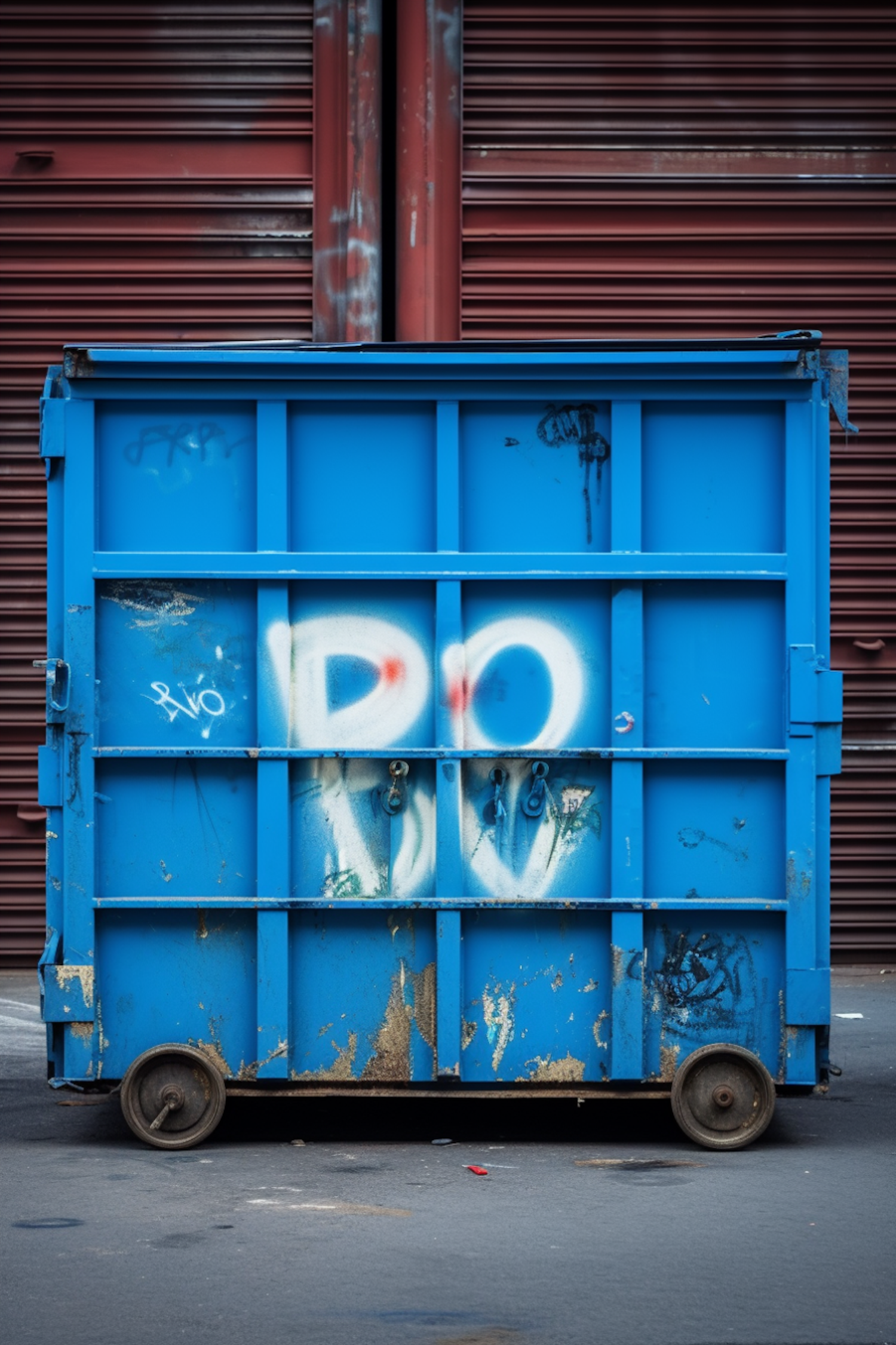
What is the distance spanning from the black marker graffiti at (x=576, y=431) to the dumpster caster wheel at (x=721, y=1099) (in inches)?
84.4

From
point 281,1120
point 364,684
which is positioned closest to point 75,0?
point 364,684

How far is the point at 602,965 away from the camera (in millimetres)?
5410

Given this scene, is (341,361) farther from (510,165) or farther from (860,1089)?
(510,165)

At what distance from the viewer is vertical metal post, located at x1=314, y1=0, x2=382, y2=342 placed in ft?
30.5

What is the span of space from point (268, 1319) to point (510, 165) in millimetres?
7420

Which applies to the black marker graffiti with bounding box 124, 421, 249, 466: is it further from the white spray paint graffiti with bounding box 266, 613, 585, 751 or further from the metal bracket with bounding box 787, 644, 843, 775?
the metal bracket with bounding box 787, 644, 843, 775

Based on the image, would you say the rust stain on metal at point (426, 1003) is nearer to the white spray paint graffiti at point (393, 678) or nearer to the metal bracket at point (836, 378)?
the white spray paint graffiti at point (393, 678)

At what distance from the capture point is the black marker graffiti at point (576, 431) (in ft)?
17.9

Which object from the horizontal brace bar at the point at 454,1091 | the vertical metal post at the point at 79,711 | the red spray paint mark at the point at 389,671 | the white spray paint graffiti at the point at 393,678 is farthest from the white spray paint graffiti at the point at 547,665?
the vertical metal post at the point at 79,711

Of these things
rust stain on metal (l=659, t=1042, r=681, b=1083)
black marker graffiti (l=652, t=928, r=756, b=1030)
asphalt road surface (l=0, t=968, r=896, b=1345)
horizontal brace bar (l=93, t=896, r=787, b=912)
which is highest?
horizontal brace bar (l=93, t=896, r=787, b=912)

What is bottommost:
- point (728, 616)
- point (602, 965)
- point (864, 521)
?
point (602, 965)

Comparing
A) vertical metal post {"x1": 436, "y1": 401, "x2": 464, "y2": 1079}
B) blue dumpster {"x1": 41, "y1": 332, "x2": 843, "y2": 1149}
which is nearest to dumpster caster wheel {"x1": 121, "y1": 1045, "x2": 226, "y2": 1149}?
blue dumpster {"x1": 41, "y1": 332, "x2": 843, "y2": 1149}

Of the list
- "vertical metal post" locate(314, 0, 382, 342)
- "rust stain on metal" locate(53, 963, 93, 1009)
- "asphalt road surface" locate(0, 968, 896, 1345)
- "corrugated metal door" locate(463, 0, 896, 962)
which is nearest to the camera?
"asphalt road surface" locate(0, 968, 896, 1345)

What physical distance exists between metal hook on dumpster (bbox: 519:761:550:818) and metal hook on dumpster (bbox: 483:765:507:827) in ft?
0.28
